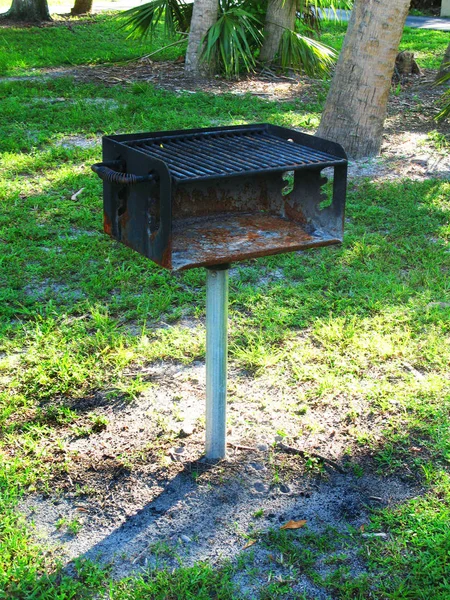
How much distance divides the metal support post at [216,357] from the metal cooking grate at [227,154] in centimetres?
37

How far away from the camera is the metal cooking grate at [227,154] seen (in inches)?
101

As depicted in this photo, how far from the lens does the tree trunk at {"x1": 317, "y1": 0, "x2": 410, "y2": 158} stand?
6.55 metres

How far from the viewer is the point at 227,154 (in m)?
2.82

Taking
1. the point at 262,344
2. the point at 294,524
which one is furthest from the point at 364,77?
the point at 294,524

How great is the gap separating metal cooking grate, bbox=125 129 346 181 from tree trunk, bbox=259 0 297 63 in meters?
7.46

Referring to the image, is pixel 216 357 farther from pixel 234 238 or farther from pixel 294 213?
pixel 294 213

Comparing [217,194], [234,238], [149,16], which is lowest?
[234,238]

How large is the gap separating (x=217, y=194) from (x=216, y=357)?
671 millimetres

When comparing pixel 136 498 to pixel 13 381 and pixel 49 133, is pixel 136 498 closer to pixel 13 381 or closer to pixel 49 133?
pixel 13 381

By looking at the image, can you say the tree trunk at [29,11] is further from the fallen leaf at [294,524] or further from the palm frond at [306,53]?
the fallen leaf at [294,524]

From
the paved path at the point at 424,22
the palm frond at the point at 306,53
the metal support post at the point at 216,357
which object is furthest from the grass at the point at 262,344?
the paved path at the point at 424,22

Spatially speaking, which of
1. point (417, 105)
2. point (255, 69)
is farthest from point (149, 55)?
point (417, 105)

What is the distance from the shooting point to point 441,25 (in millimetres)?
19234

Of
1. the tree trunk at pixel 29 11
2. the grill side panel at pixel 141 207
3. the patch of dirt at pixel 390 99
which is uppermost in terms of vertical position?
the tree trunk at pixel 29 11
